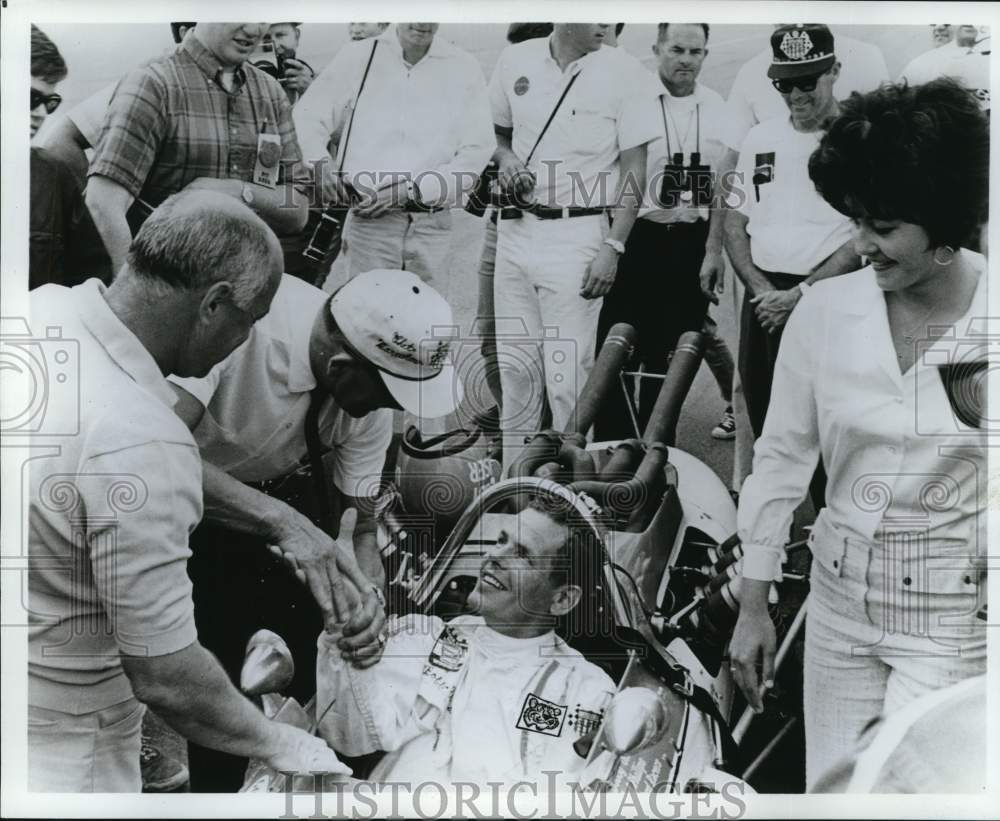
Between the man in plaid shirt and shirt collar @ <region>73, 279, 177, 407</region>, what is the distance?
0.54 ft

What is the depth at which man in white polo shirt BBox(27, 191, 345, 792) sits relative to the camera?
4.32 metres

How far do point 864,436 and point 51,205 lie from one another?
3.02 meters

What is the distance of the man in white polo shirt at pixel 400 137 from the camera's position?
14.5 ft

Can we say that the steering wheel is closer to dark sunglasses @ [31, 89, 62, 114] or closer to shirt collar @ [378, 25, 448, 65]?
shirt collar @ [378, 25, 448, 65]

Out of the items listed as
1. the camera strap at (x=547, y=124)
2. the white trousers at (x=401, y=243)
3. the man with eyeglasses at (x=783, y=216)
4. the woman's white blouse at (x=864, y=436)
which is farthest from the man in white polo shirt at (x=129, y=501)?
the woman's white blouse at (x=864, y=436)

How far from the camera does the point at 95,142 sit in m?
4.42

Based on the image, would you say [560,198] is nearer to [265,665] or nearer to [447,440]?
[447,440]

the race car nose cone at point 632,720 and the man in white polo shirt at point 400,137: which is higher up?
the man in white polo shirt at point 400,137

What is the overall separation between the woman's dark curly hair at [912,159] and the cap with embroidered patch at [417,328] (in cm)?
145

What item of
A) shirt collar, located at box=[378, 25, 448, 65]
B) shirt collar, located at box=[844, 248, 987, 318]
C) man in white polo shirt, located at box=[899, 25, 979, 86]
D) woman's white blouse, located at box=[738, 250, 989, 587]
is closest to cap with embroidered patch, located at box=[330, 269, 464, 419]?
shirt collar, located at box=[378, 25, 448, 65]

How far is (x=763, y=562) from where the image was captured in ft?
14.7

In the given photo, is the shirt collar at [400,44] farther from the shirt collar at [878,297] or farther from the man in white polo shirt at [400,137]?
the shirt collar at [878,297]

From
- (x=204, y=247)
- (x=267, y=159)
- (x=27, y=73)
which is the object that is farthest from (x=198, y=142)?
(x=27, y=73)

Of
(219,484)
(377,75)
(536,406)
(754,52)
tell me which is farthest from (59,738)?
(754,52)
